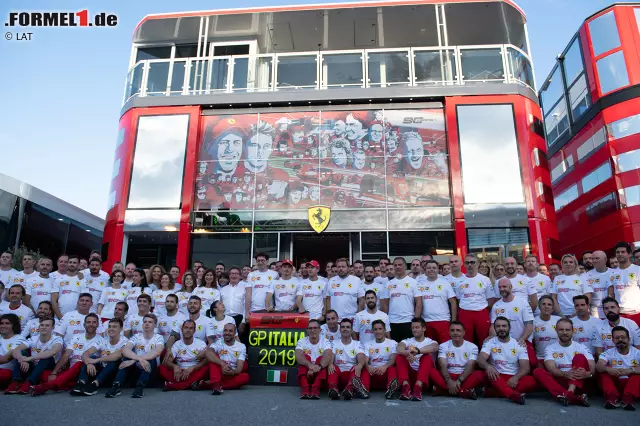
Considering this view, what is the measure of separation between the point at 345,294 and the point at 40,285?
5.56 metres

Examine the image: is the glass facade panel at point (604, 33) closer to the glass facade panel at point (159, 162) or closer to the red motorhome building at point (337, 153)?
the red motorhome building at point (337, 153)

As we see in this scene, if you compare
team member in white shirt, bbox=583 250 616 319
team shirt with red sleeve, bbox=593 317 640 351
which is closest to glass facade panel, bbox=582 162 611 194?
team member in white shirt, bbox=583 250 616 319

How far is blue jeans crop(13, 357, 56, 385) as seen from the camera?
667 centimetres

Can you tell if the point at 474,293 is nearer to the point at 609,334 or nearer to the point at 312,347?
the point at 609,334

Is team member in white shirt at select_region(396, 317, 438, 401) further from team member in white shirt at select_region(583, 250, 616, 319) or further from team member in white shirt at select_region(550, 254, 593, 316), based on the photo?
team member in white shirt at select_region(583, 250, 616, 319)

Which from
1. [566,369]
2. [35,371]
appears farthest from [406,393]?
[35,371]

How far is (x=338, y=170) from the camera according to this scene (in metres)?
14.2

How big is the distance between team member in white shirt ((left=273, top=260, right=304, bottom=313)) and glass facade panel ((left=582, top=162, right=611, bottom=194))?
1663 cm

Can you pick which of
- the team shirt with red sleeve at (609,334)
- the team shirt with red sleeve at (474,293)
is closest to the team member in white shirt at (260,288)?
the team shirt with red sleeve at (474,293)

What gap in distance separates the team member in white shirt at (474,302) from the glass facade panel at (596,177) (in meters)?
14.9

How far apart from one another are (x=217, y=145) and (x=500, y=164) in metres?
8.87

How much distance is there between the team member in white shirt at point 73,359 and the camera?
6594mm

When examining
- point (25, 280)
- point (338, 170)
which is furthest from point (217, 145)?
point (25, 280)

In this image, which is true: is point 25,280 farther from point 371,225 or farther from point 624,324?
point 624,324
